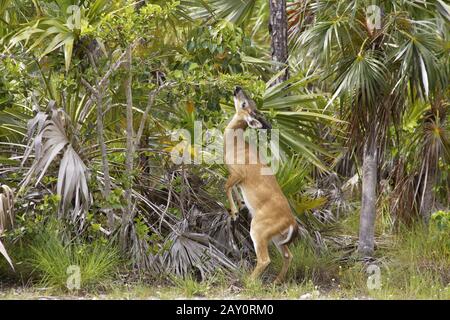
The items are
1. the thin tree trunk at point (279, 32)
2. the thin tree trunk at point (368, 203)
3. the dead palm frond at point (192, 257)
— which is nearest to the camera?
the dead palm frond at point (192, 257)

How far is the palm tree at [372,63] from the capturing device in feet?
31.0

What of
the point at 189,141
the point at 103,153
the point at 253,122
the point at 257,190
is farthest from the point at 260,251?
the point at 103,153

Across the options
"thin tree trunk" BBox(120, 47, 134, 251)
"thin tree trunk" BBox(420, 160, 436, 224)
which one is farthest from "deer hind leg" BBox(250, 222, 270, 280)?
"thin tree trunk" BBox(420, 160, 436, 224)

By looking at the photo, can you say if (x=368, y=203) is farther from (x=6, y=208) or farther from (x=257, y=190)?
(x=6, y=208)

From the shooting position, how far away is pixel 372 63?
9.64 metres

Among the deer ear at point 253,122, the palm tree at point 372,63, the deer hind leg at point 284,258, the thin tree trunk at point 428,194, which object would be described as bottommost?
the deer hind leg at point 284,258

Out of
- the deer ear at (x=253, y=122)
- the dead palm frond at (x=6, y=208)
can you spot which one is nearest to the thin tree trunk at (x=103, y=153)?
the dead palm frond at (x=6, y=208)

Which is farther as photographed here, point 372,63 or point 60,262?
point 372,63

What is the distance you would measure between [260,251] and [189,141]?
1.51 metres

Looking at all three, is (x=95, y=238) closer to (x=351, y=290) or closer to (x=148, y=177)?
(x=148, y=177)

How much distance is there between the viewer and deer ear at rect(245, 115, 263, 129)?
8970 mm

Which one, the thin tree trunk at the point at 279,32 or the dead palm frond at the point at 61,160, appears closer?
the dead palm frond at the point at 61,160

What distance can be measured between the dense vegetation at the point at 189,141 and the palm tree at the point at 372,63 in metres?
0.02

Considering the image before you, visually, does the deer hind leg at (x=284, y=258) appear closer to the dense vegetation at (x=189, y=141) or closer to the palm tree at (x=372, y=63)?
the dense vegetation at (x=189, y=141)
